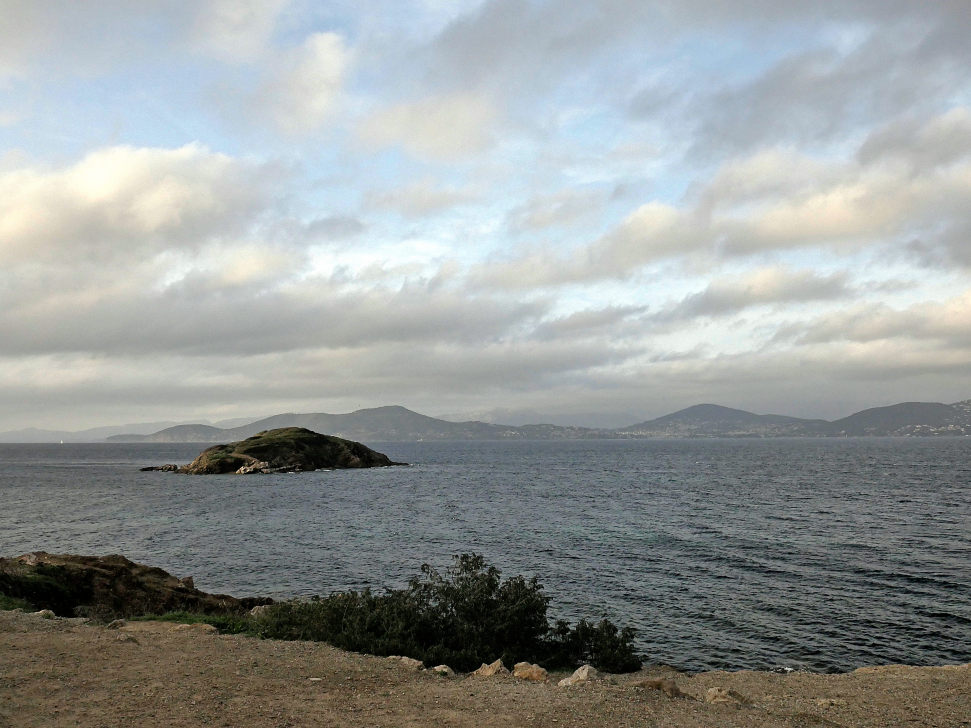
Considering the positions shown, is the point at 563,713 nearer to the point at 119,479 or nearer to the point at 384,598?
the point at 384,598

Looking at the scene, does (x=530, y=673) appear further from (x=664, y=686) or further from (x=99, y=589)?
(x=99, y=589)

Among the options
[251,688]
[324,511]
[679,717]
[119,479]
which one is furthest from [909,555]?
[119,479]

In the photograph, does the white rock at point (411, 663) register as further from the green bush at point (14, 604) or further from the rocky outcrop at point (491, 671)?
the green bush at point (14, 604)

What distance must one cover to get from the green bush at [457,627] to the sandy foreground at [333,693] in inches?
68.5

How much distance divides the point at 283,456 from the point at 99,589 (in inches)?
5476

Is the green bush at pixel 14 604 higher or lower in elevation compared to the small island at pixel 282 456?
higher

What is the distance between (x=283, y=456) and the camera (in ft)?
532

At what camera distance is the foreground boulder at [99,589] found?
2625cm

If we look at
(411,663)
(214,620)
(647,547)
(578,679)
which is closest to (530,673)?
(578,679)

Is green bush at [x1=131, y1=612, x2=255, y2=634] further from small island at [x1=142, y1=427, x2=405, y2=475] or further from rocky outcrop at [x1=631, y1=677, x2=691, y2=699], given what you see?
small island at [x1=142, y1=427, x2=405, y2=475]

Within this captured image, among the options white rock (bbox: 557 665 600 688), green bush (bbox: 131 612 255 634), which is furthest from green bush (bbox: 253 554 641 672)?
white rock (bbox: 557 665 600 688)

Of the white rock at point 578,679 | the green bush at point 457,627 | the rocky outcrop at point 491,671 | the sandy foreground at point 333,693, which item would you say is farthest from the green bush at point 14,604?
the white rock at point 578,679

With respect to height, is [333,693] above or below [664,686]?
above

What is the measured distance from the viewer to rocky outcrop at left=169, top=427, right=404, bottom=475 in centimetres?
15375
